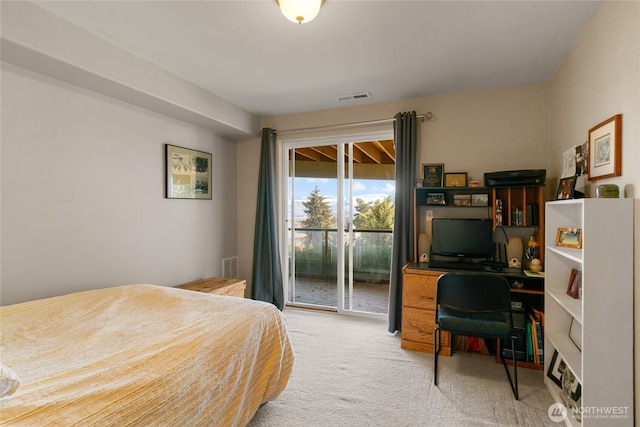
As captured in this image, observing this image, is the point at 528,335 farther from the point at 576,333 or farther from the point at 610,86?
the point at 610,86

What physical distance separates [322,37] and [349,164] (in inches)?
68.7

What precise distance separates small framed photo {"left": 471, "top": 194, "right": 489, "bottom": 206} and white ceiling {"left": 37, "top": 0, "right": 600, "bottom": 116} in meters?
1.10

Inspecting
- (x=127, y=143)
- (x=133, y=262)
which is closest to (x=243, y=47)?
(x=127, y=143)

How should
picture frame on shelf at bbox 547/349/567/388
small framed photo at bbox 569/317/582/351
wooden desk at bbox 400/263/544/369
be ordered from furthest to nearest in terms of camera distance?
wooden desk at bbox 400/263/544/369, picture frame on shelf at bbox 547/349/567/388, small framed photo at bbox 569/317/582/351

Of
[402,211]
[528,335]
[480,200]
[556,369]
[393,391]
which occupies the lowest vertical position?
[393,391]

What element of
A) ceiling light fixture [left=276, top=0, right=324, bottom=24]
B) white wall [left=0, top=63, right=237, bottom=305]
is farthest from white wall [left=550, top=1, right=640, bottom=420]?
white wall [left=0, top=63, right=237, bottom=305]

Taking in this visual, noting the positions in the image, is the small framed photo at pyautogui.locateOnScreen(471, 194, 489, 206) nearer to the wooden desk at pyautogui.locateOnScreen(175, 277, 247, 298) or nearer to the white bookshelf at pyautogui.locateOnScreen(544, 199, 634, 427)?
the white bookshelf at pyautogui.locateOnScreen(544, 199, 634, 427)

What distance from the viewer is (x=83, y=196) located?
2.39 meters

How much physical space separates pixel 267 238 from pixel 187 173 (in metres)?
1.22

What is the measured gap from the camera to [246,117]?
3771 mm

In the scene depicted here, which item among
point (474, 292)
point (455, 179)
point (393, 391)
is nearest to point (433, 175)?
point (455, 179)

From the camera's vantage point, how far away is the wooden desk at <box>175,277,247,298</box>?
10.1 feet

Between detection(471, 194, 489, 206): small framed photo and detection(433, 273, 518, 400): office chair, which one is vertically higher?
detection(471, 194, 489, 206): small framed photo

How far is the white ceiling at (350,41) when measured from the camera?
186 cm
